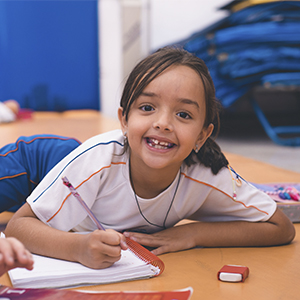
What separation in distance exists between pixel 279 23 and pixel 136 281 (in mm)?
1923

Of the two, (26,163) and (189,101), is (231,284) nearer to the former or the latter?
(189,101)

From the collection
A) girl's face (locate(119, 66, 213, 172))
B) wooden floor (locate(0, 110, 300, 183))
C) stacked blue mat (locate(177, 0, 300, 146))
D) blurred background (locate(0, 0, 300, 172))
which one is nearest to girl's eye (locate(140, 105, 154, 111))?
girl's face (locate(119, 66, 213, 172))

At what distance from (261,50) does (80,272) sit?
6.16 ft

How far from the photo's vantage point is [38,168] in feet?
3.54

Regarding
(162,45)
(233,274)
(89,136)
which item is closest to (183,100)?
(233,274)

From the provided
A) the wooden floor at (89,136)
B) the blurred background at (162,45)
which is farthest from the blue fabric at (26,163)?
the blurred background at (162,45)

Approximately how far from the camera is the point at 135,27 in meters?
4.10

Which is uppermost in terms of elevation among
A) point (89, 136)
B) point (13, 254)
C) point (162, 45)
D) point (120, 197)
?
point (13, 254)

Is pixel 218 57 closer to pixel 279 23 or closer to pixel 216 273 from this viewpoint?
pixel 279 23

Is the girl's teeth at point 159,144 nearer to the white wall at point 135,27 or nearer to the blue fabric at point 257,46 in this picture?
the blue fabric at point 257,46

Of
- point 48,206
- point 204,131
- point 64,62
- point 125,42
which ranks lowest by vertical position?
point 64,62

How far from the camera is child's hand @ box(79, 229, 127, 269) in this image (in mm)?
686

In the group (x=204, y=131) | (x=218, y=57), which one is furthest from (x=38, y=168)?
(x=218, y=57)

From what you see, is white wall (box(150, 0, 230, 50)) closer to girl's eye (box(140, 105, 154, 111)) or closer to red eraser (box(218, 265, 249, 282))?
girl's eye (box(140, 105, 154, 111))
